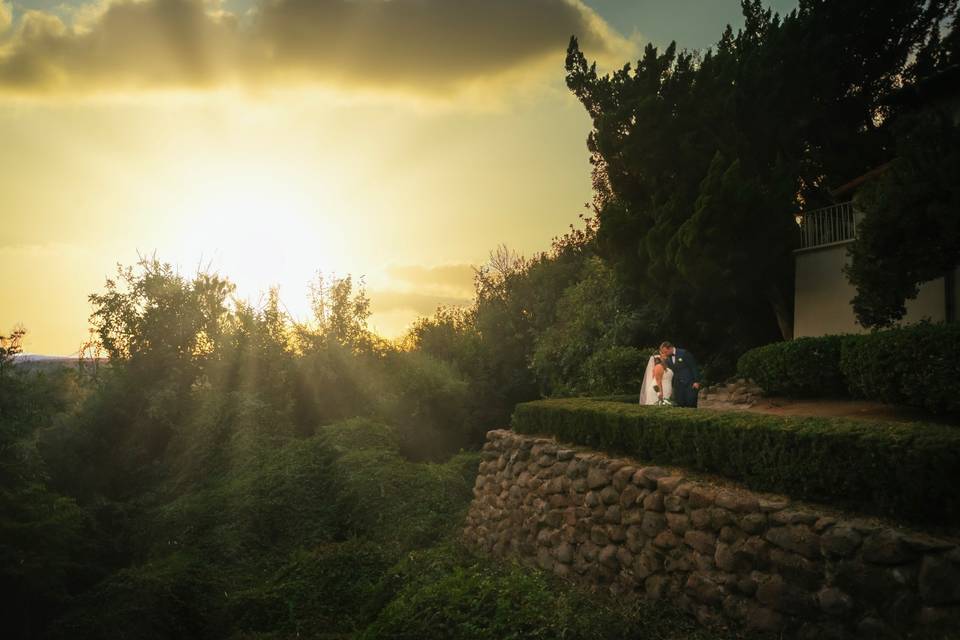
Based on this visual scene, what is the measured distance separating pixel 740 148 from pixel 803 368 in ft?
24.7

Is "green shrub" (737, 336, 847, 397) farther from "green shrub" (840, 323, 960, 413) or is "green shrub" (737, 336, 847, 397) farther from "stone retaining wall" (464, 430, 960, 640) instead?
"stone retaining wall" (464, 430, 960, 640)

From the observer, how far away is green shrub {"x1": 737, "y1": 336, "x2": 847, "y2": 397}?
42.7 ft

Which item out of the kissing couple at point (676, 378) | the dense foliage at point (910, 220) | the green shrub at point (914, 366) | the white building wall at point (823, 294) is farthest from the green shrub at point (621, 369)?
the green shrub at point (914, 366)

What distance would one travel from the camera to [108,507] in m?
15.7

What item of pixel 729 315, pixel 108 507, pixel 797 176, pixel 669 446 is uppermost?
Result: pixel 797 176

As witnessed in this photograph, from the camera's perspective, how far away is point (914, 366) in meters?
10.2

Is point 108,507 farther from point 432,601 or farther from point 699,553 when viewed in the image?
point 699,553

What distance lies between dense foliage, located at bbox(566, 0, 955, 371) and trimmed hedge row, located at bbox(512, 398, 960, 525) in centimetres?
936

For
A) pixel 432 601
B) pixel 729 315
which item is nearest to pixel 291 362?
pixel 729 315

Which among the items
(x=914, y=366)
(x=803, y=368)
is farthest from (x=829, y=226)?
(x=914, y=366)

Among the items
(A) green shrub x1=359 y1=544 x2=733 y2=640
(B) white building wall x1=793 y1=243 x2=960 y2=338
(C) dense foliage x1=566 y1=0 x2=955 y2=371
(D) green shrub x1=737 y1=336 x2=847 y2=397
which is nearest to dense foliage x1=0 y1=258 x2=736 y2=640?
(A) green shrub x1=359 y1=544 x2=733 y2=640

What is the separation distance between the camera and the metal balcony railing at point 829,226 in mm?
16562

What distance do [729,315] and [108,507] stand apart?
16271mm

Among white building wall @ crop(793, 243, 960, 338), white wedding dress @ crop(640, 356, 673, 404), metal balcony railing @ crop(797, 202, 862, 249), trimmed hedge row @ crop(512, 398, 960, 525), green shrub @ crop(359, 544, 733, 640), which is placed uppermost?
metal balcony railing @ crop(797, 202, 862, 249)
